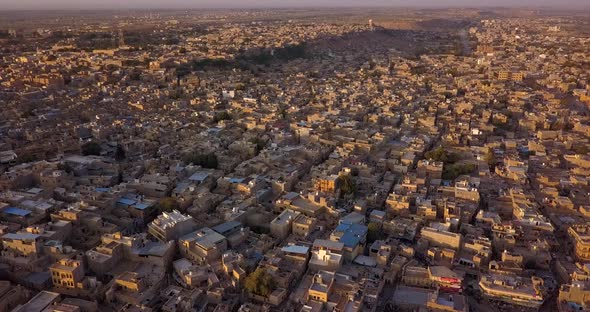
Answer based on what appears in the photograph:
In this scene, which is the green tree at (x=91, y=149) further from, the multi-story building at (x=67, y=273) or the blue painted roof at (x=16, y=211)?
the multi-story building at (x=67, y=273)

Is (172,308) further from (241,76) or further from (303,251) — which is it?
(241,76)

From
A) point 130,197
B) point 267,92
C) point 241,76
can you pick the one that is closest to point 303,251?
point 130,197

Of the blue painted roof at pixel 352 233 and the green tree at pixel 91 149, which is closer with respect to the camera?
the blue painted roof at pixel 352 233

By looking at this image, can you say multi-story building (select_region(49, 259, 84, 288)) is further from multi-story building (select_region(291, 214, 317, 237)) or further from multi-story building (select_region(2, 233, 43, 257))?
multi-story building (select_region(291, 214, 317, 237))

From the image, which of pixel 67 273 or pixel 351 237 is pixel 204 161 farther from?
pixel 67 273

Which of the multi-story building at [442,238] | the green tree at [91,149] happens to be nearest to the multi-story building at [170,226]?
the multi-story building at [442,238]

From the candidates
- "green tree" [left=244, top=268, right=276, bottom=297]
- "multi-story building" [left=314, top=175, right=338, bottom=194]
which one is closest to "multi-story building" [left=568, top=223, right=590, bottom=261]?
"multi-story building" [left=314, top=175, right=338, bottom=194]
